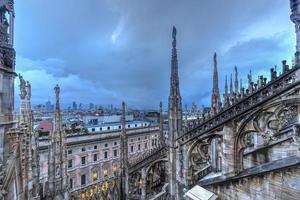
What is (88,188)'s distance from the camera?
33.3m

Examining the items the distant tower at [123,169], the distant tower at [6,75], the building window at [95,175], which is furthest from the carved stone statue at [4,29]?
the building window at [95,175]

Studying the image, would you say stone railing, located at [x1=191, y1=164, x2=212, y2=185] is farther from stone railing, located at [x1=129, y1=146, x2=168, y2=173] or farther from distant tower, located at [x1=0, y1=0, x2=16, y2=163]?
distant tower, located at [x1=0, y1=0, x2=16, y2=163]

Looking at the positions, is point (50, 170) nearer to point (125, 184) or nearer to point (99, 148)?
point (125, 184)

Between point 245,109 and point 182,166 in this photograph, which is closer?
point 245,109

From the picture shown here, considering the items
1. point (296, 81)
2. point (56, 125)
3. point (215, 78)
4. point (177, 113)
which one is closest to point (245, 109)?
point (296, 81)

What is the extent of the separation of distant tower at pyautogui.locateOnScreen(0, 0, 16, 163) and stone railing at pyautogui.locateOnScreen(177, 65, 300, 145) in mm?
7523

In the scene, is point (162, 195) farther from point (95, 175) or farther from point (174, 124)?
point (95, 175)

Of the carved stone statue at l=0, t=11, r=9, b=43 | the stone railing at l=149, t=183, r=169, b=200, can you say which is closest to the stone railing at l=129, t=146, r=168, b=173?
the stone railing at l=149, t=183, r=169, b=200

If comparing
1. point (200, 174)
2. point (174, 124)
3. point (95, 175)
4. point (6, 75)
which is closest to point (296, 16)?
point (174, 124)

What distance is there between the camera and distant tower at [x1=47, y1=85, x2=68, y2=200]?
1216 centimetres

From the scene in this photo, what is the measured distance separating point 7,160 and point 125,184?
A: 12.2m

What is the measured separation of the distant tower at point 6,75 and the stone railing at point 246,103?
7523 millimetres

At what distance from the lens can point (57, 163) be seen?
12688 mm

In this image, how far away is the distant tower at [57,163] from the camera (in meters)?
12.2
